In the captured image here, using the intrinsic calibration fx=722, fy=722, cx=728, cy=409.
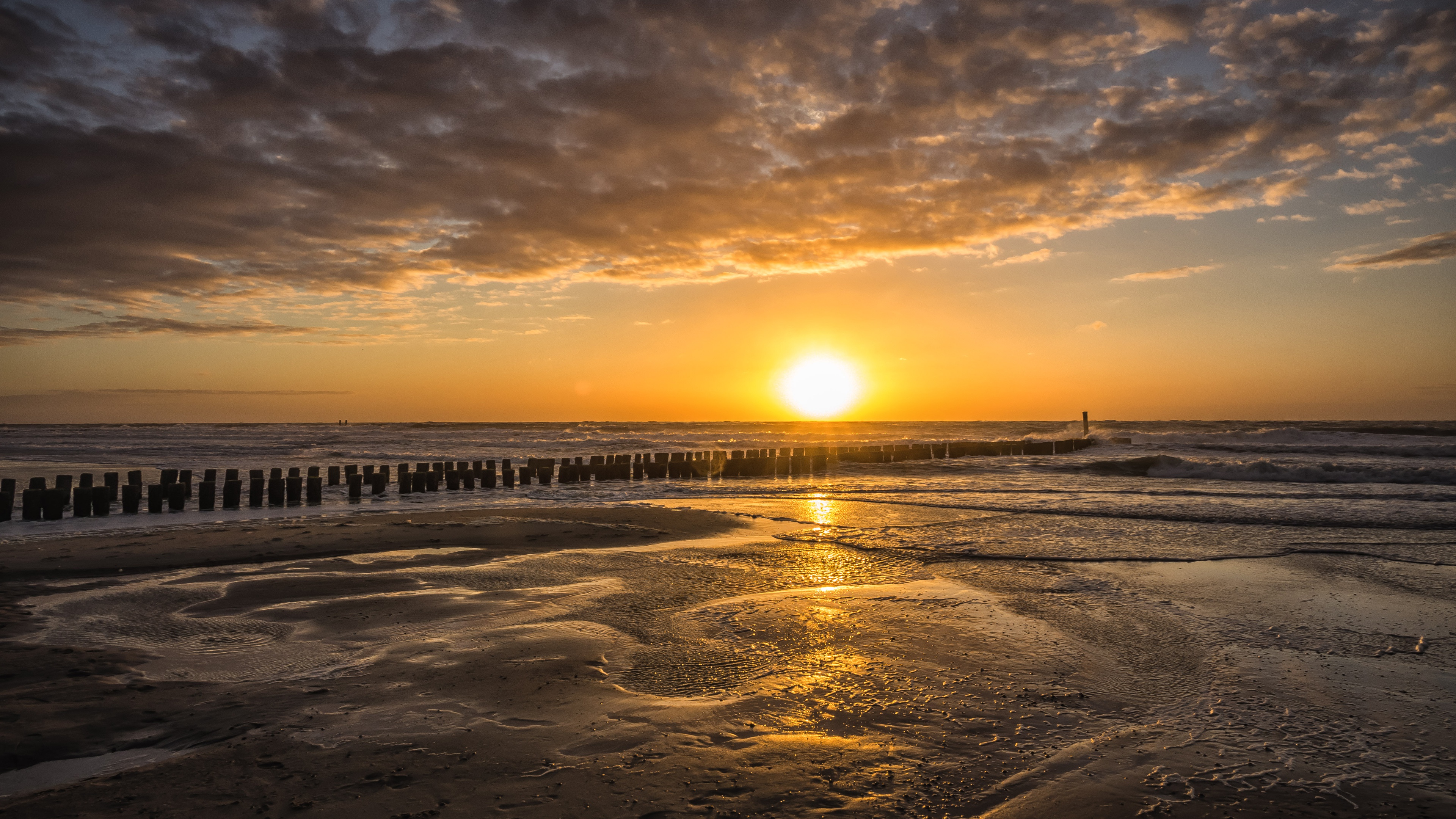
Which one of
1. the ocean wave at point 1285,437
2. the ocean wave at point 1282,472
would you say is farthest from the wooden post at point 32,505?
the ocean wave at point 1285,437

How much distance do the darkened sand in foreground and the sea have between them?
223 centimetres

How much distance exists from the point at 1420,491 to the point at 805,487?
14.5 m

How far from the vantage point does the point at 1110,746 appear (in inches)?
144

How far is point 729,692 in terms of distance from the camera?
4391 millimetres

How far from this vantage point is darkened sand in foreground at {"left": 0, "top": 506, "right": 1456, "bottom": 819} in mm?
3176

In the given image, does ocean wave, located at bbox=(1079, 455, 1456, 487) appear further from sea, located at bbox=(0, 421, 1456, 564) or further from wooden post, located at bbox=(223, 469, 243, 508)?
wooden post, located at bbox=(223, 469, 243, 508)

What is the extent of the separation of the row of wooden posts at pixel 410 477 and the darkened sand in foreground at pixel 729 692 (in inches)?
280

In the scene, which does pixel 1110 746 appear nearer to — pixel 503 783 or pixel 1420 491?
pixel 503 783

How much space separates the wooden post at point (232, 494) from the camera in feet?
48.8

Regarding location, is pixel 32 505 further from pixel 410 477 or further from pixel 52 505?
pixel 410 477

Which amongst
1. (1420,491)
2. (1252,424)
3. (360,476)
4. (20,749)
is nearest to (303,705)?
(20,749)

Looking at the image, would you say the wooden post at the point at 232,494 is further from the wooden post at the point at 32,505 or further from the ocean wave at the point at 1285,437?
the ocean wave at the point at 1285,437

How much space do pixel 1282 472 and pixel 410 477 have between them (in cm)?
2483

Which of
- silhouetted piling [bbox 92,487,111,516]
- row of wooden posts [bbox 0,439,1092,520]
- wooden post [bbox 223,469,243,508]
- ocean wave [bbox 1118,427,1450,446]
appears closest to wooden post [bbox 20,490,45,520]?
row of wooden posts [bbox 0,439,1092,520]
